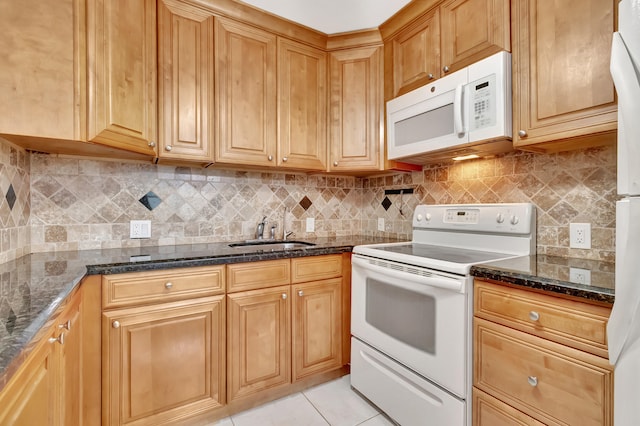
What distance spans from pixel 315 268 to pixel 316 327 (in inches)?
15.0

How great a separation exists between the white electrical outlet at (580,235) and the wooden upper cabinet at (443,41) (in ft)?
3.04

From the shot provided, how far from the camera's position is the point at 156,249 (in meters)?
1.83

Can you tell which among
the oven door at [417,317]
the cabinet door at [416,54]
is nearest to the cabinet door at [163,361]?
the oven door at [417,317]

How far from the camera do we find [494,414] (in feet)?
4.11

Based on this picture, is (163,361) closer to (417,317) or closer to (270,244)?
(270,244)

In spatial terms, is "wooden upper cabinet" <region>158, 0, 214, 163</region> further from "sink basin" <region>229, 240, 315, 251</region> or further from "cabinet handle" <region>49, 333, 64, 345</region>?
"cabinet handle" <region>49, 333, 64, 345</region>

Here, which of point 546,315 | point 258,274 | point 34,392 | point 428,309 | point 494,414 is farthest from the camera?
point 258,274

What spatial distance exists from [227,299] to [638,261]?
161cm

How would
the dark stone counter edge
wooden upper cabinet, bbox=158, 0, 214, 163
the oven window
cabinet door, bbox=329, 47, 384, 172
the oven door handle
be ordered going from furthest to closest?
1. cabinet door, bbox=329, 47, 384, 172
2. wooden upper cabinet, bbox=158, 0, 214, 163
3. the oven window
4. the oven door handle
5. the dark stone counter edge

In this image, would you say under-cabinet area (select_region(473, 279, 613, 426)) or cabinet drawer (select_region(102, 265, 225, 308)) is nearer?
under-cabinet area (select_region(473, 279, 613, 426))

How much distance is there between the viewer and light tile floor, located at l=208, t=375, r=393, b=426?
1691 millimetres

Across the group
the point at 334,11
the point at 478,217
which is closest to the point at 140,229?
the point at 334,11

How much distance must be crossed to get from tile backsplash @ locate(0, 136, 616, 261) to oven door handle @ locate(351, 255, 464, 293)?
69 centimetres

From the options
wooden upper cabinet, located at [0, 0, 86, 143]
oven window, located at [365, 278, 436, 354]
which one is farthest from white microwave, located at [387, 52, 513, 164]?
wooden upper cabinet, located at [0, 0, 86, 143]
